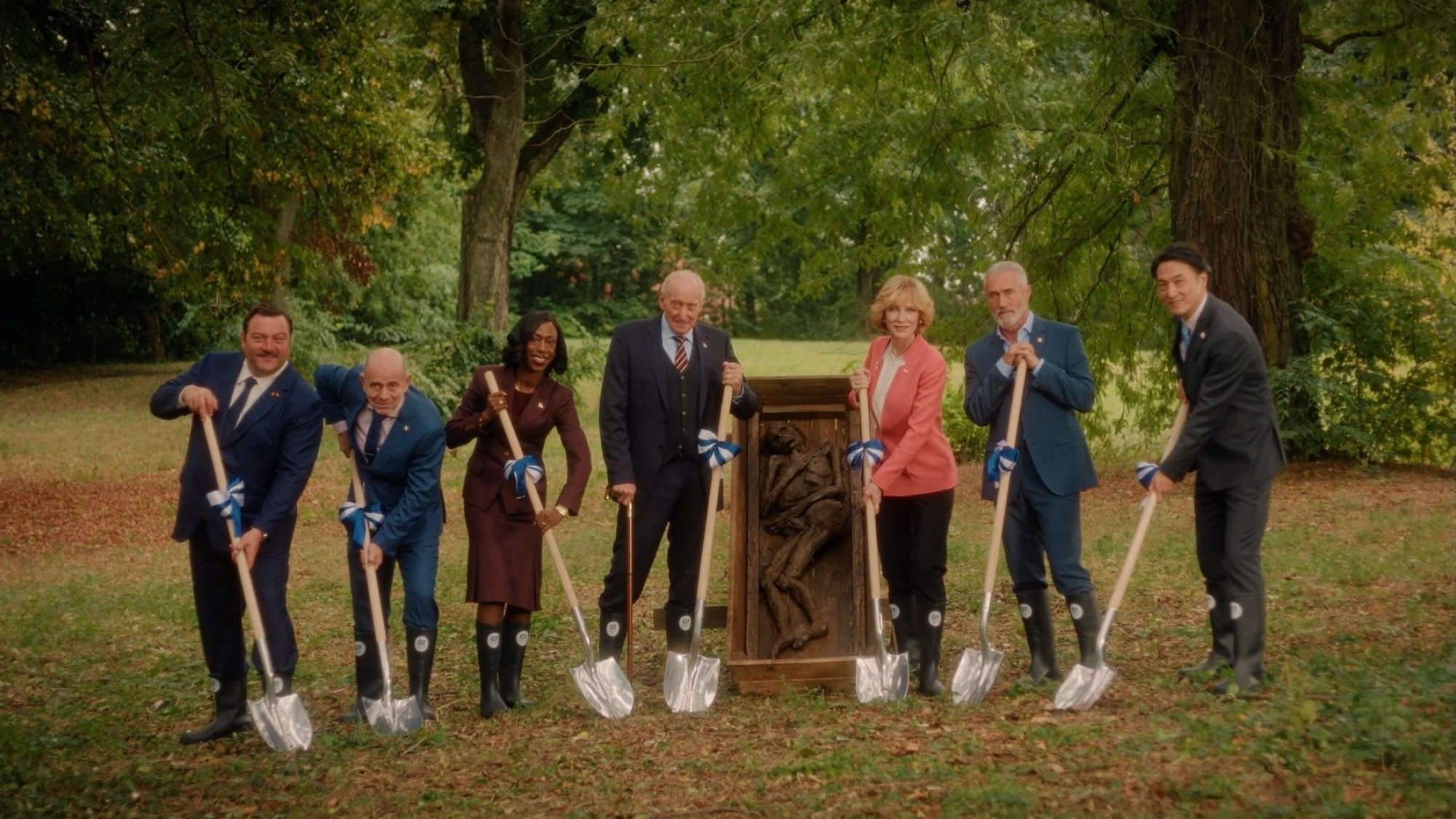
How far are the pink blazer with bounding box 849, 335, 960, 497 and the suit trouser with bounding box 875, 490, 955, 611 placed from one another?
10cm

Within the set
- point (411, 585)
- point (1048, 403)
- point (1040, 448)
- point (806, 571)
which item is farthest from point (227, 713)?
point (1048, 403)

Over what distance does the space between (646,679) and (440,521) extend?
1.81 meters

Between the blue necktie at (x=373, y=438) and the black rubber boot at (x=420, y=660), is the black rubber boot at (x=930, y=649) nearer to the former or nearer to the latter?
the black rubber boot at (x=420, y=660)

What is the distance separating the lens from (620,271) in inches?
2264

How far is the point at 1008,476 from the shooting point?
23.7ft

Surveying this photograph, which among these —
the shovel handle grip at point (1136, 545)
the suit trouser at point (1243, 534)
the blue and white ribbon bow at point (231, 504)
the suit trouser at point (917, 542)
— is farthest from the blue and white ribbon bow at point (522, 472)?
the suit trouser at point (1243, 534)

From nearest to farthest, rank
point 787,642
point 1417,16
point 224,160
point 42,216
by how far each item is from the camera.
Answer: point 787,642 < point 1417,16 < point 224,160 < point 42,216

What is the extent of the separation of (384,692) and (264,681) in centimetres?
57

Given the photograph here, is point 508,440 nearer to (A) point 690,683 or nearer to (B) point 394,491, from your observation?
(B) point 394,491

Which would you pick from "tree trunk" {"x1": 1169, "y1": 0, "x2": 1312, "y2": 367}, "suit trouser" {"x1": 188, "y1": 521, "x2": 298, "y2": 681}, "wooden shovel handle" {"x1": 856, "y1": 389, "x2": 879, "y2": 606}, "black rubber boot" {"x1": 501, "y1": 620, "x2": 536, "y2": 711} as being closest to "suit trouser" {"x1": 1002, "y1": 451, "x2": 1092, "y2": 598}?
"wooden shovel handle" {"x1": 856, "y1": 389, "x2": 879, "y2": 606}

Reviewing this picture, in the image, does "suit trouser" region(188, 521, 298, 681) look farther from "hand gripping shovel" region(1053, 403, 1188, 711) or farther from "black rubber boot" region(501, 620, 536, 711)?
"hand gripping shovel" region(1053, 403, 1188, 711)

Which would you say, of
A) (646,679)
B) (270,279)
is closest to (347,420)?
(646,679)

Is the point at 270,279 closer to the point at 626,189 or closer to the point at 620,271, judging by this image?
Result: the point at 626,189

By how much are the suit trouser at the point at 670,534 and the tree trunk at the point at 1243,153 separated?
7.76m
